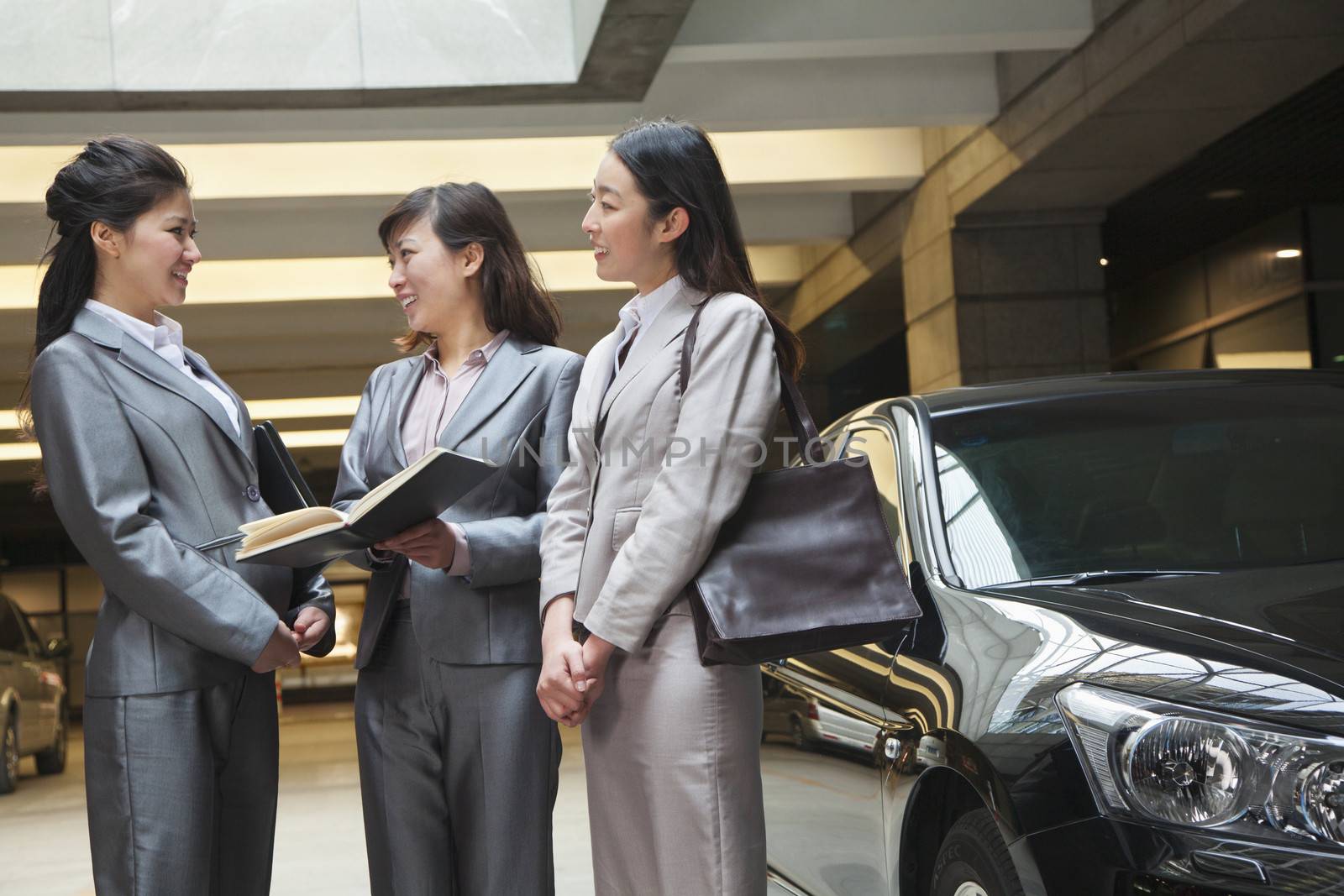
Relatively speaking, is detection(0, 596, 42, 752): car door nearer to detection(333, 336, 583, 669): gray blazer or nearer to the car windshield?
detection(333, 336, 583, 669): gray blazer

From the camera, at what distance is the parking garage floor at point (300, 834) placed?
629cm

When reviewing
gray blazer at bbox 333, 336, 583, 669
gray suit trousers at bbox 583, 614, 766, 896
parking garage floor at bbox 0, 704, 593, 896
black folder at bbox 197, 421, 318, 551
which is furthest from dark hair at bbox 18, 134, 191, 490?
parking garage floor at bbox 0, 704, 593, 896

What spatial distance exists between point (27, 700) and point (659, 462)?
41.4ft

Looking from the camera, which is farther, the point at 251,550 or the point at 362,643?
the point at 362,643

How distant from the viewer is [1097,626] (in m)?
2.36

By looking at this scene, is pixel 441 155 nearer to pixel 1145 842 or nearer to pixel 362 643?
pixel 362 643

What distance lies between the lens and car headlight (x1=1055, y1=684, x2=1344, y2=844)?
6.21ft

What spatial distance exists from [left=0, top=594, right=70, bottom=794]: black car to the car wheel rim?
11316 millimetres

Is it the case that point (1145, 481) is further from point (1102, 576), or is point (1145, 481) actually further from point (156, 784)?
point (156, 784)

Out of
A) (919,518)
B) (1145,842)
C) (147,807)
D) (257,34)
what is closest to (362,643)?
(147,807)

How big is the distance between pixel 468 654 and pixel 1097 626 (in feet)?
3.77

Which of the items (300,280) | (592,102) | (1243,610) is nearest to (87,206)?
(1243,610)

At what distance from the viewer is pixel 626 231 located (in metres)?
2.31

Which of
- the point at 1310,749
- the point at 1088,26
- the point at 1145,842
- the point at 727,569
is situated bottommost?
the point at 1145,842
